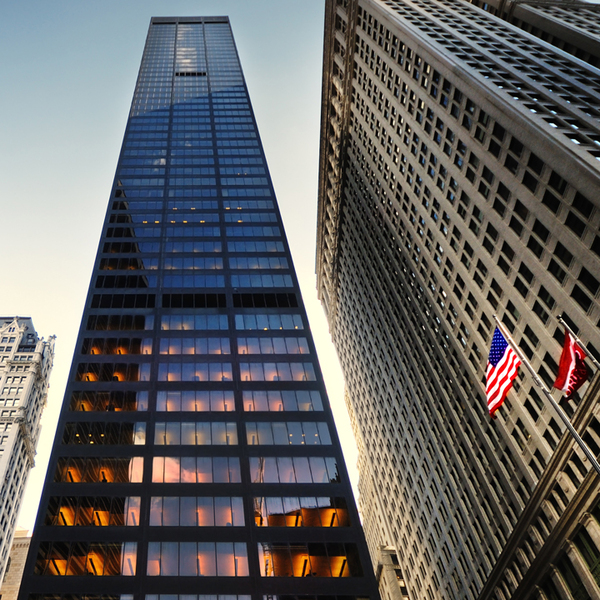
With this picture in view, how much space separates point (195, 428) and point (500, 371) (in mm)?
32934

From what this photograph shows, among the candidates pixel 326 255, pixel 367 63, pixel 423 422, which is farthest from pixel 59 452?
pixel 326 255

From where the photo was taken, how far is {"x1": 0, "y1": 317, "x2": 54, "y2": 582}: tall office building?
11794 centimetres

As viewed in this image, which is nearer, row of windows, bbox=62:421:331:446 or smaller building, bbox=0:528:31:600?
row of windows, bbox=62:421:331:446

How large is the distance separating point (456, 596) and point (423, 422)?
21013 millimetres

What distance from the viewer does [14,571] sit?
6186 inches

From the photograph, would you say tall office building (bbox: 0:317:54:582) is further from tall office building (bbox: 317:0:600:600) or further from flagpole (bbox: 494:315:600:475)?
flagpole (bbox: 494:315:600:475)

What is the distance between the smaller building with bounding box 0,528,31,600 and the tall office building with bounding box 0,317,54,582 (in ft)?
90.0

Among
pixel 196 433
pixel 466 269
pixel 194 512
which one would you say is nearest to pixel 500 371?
pixel 194 512

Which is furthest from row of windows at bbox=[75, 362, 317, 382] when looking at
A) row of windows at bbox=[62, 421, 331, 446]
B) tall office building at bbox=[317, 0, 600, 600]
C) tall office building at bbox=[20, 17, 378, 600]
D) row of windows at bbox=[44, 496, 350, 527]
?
tall office building at bbox=[317, 0, 600, 600]

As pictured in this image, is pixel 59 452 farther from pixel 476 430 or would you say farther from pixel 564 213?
pixel 564 213

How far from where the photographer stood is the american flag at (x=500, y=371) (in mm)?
27406

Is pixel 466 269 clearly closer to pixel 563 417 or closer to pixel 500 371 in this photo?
pixel 500 371

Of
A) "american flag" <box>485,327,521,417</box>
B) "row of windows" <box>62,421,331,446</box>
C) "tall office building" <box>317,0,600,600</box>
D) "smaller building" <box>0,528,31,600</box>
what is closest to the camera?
"american flag" <box>485,327,521,417</box>

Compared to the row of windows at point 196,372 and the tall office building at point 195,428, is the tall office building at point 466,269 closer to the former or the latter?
the tall office building at point 195,428
